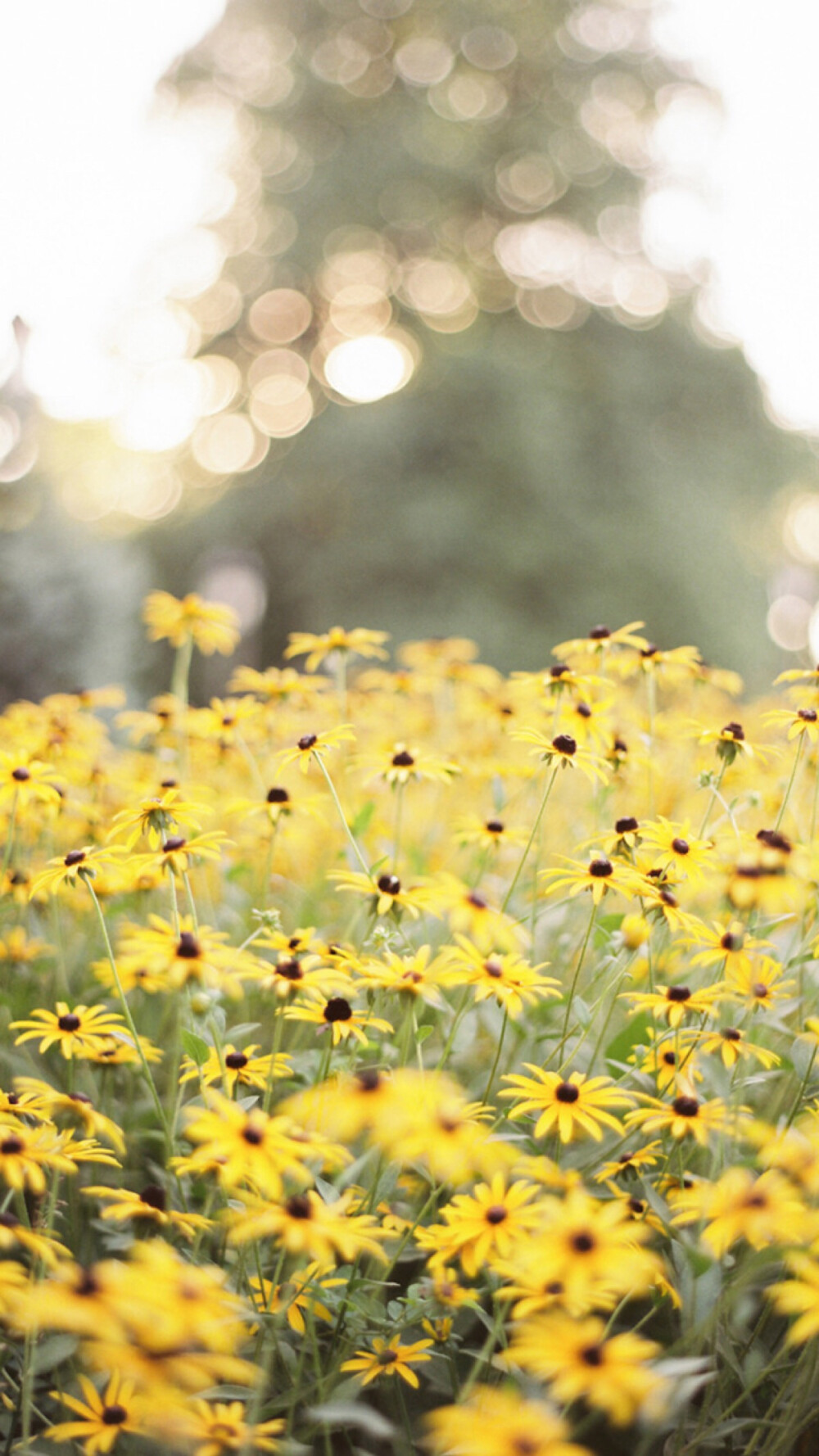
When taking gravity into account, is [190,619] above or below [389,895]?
above

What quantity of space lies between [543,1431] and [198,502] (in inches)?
554

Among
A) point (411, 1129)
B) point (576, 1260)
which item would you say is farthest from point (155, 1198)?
point (576, 1260)

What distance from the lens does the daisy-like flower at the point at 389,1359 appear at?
1.42m

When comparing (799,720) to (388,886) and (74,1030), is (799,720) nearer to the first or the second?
(388,886)

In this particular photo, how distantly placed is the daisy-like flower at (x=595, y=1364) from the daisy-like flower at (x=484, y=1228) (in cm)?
21

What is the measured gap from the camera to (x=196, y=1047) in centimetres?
167

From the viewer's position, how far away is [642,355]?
1189cm

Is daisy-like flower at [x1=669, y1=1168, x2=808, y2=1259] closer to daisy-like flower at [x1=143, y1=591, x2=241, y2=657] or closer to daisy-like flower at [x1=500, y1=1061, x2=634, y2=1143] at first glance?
daisy-like flower at [x1=500, y1=1061, x2=634, y2=1143]

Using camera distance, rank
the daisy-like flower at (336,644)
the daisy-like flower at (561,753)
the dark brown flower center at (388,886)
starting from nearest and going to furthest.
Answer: the dark brown flower center at (388,886), the daisy-like flower at (561,753), the daisy-like flower at (336,644)

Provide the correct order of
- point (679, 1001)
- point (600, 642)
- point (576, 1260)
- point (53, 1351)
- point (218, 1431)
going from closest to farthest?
point (576, 1260)
point (218, 1431)
point (53, 1351)
point (679, 1001)
point (600, 642)

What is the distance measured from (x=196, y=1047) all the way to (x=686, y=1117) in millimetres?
848

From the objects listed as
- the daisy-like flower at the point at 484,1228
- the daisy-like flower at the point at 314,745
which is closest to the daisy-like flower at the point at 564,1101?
the daisy-like flower at the point at 484,1228

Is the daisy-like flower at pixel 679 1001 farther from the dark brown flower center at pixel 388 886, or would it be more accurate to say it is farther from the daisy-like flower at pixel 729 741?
the daisy-like flower at pixel 729 741

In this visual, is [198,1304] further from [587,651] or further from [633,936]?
[587,651]
